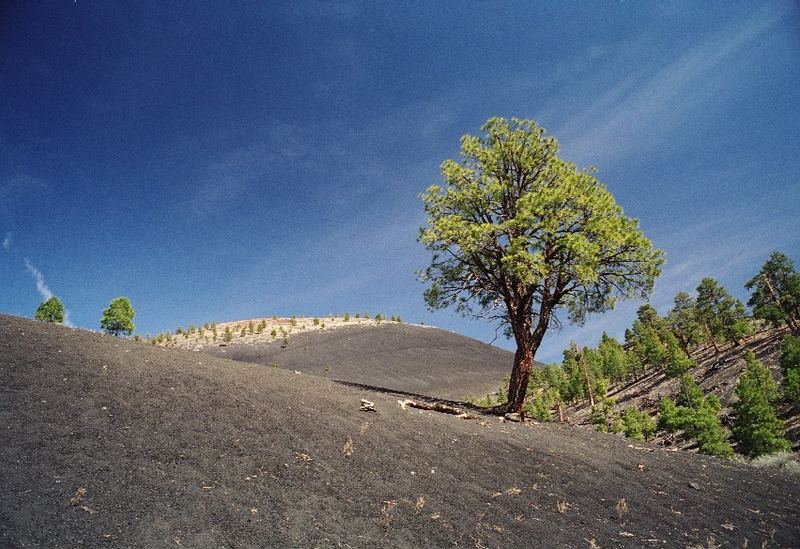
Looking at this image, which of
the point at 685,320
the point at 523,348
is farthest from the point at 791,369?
the point at 523,348

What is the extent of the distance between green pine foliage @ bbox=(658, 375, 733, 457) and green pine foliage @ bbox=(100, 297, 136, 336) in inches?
2336

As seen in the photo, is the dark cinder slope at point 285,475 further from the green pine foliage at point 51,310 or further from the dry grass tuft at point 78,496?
the green pine foliage at point 51,310

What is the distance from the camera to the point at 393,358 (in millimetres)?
48906

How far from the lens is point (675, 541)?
6715 mm

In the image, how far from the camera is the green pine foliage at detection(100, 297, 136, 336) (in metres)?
45.3

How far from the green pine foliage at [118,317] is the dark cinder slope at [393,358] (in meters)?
12.2

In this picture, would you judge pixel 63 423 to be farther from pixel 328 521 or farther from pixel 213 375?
pixel 328 521

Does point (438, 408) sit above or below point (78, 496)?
above

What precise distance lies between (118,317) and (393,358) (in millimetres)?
30820

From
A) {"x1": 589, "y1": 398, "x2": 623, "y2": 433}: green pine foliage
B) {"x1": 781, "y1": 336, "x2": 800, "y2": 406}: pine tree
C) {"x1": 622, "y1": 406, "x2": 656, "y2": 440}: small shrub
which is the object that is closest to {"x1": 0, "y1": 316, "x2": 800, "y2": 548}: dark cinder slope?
{"x1": 622, "y1": 406, "x2": 656, "y2": 440}: small shrub

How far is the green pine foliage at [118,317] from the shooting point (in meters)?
45.3

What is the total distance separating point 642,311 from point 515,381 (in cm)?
8879

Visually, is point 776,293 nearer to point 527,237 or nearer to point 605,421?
point 605,421

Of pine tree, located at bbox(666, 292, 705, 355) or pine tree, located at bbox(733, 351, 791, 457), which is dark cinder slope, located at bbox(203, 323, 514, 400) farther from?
pine tree, located at bbox(666, 292, 705, 355)
